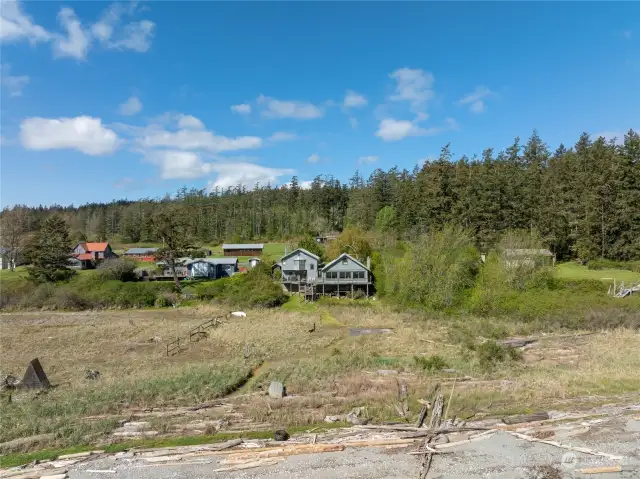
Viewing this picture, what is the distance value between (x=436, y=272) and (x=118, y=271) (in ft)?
132

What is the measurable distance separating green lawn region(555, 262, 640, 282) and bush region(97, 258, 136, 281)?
5085 cm

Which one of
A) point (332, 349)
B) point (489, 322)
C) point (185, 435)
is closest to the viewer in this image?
point (185, 435)

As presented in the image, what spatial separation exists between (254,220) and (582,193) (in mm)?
71670

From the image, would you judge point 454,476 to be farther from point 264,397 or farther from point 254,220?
point 254,220

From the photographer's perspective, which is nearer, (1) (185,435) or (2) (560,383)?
(1) (185,435)

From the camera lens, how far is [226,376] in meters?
19.7

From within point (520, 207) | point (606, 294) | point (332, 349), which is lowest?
point (332, 349)

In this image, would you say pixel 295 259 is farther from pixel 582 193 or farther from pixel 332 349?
pixel 582 193

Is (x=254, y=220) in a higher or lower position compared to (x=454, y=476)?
higher

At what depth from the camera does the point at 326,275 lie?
46.8 metres

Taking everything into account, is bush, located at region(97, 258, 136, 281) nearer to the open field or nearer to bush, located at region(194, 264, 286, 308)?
bush, located at region(194, 264, 286, 308)

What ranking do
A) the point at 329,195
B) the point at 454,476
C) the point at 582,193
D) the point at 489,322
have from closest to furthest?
the point at 454,476
the point at 489,322
the point at 582,193
the point at 329,195

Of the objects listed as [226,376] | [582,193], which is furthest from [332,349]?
[582,193]

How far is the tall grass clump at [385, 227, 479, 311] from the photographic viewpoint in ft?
122
